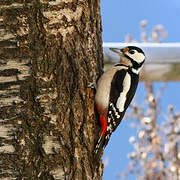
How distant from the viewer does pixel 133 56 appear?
2799mm

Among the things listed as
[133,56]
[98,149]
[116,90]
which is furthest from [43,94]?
[133,56]

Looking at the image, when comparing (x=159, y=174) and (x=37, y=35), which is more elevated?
(x=37, y=35)

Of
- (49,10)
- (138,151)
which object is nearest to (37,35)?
(49,10)

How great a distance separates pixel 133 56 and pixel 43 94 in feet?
3.28

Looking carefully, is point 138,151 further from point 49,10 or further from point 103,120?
point 49,10

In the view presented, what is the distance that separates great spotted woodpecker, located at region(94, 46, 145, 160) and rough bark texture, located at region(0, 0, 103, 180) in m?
0.17

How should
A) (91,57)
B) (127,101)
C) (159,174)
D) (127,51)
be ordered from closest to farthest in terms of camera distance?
(91,57) < (127,101) < (127,51) < (159,174)

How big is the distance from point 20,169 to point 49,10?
0.71 metres

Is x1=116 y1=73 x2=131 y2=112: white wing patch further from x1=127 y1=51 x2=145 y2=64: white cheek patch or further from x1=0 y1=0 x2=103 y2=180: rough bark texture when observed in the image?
x1=0 y1=0 x2=103 y2=180: rough bark texture

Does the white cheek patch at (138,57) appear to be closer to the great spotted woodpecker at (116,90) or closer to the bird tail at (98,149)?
the great spotted woodpecker at (116,90)

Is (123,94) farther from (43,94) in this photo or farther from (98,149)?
(43,94)

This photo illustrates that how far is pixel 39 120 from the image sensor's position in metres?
1.94

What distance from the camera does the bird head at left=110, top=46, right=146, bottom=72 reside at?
2.78m

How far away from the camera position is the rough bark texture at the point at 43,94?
1.92 m
